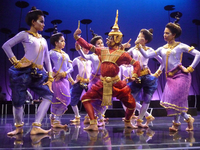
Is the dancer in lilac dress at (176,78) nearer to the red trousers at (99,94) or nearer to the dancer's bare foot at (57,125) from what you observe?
the red trousers at (99,94)

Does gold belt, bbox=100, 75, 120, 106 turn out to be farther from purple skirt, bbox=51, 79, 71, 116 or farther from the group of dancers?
purple skirt, bbox=51, 79, 71, 116

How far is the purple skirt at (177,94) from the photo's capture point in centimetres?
320

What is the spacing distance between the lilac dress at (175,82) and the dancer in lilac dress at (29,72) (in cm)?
179

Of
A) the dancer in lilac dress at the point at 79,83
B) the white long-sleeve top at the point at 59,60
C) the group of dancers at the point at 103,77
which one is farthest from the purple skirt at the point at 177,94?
the dancer in lilac dress at the point at 79,83

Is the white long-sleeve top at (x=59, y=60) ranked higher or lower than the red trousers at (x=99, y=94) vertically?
higher

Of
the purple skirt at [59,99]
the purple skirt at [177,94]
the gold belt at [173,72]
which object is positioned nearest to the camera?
the purple skirt at [177,94]

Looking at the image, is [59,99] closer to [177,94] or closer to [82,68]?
[82,68]

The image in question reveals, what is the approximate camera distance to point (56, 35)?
4105 millimetres

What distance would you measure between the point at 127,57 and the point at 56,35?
1542 millimetres

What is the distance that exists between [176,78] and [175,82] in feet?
0.24

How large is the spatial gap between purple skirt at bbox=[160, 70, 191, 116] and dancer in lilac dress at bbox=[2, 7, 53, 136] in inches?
70.0

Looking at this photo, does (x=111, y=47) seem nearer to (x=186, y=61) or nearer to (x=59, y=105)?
(x=59, y=105)

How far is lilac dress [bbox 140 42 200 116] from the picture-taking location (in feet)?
10.5

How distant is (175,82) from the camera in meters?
3.27
